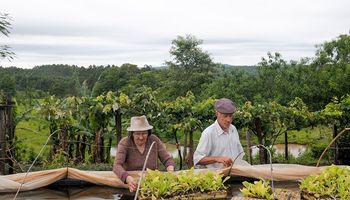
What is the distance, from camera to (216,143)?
5969mm

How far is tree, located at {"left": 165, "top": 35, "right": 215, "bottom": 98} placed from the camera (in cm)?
3931

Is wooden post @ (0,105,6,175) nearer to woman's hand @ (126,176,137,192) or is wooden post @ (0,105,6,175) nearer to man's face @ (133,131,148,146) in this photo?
man's face @ (133,131,148,146)

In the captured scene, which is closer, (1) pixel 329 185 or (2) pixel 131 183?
(1) pixel 329 185

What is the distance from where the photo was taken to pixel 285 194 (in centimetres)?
403

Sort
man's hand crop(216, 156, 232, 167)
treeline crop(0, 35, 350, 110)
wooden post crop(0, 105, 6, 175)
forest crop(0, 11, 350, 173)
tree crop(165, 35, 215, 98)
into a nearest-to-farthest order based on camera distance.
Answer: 1. man's hand crop(216, 156, 232, 167)
2. wooden post crop(0, 105, 6, 175)
3. forest crop(0, 11, 350, 173)
4. treeline crop(0, 35, 350, 110)
5. tree crop(165, 35, 215, 98)

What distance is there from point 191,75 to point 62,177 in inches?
1347

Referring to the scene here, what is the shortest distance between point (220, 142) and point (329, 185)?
2.00 metres

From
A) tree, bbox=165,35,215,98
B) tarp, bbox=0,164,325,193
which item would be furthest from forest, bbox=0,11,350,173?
tree, bbox=165,35,215,98

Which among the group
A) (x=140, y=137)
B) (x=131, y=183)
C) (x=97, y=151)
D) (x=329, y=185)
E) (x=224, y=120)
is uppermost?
(x=224, y=120)

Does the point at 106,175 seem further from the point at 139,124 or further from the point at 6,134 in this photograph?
the point at 6,134

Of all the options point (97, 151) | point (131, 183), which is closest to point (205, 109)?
point (97, 151)

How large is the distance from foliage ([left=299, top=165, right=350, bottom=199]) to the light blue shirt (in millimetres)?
1665

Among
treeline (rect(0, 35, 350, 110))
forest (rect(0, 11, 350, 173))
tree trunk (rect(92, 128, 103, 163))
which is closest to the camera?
forest (rect(0, 11, 350, 173))

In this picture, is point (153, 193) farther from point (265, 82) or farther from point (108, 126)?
point (265, 82)
